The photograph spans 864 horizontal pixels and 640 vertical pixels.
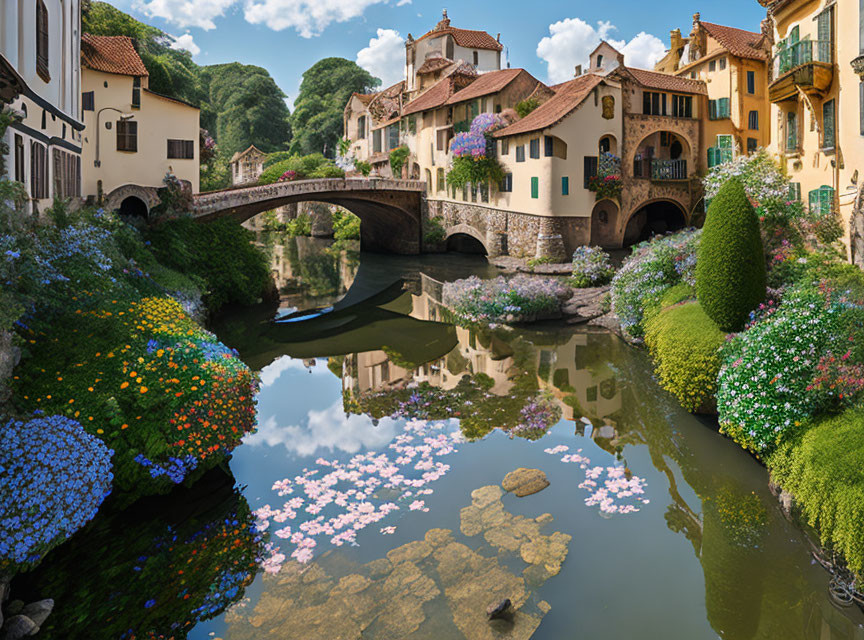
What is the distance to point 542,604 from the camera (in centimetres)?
927

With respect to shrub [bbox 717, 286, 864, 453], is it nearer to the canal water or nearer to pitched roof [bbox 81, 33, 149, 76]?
the canal water

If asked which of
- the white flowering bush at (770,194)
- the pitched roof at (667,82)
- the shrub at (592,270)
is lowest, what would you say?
the shrub at (592,270)

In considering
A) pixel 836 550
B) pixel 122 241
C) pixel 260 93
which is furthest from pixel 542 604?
pixel 260 93

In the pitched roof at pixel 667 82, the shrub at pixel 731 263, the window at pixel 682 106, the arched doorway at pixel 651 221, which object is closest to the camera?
the shrub at pixel 731 263

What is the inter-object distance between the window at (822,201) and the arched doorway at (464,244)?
28910mm

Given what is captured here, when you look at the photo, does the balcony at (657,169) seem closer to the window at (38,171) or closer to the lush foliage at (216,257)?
the lush foliage at (216,257)

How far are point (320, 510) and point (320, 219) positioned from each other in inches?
2154

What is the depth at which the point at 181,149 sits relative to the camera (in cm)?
3234

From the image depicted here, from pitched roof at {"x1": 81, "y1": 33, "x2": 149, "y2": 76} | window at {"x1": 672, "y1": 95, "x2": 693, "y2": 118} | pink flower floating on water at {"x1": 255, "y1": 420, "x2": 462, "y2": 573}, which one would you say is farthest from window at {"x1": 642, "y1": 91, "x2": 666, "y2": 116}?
pink flower floating on water at {"x1": 255, "y1": 420, "x2": 462, "y2": 573}

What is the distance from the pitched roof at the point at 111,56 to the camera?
1141 inches

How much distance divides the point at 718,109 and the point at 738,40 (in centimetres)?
453

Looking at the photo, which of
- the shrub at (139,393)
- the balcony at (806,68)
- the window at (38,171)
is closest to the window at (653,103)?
the balcony at (806,68)

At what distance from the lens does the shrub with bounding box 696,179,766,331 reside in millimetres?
14727

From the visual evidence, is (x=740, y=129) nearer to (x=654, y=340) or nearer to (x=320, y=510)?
(x=654, y=340)
